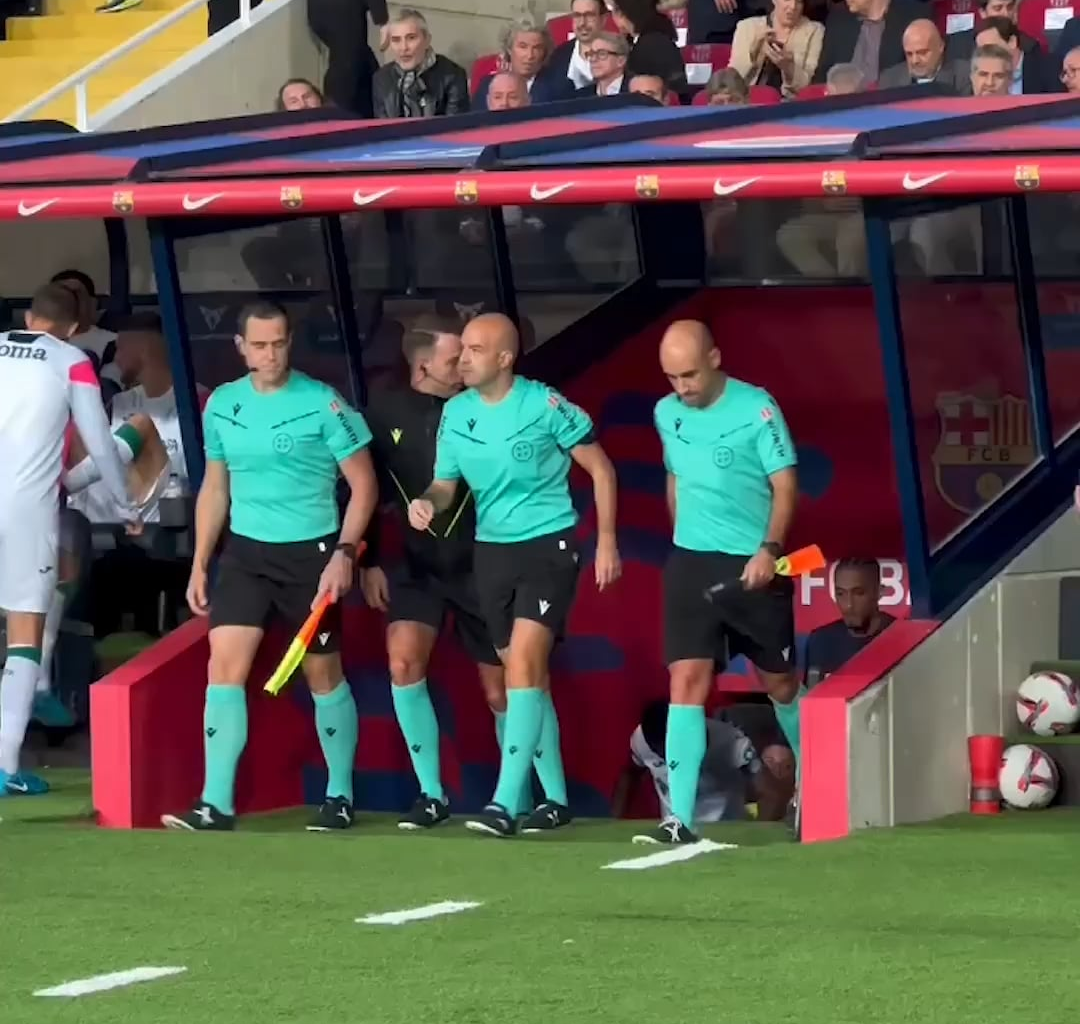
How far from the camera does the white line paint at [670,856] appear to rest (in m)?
8.12

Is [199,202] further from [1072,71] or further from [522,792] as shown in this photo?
[1072,71]

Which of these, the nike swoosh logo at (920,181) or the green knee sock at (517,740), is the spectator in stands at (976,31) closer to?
the nike swoosh logo at (920,181)

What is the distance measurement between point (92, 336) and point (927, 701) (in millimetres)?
4950

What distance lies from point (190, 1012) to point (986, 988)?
1.67 metres

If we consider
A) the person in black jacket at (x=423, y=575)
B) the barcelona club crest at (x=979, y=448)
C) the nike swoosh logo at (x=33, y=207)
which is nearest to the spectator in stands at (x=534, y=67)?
the barcelona club crest at (x=979, y=448)

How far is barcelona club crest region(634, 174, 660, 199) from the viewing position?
882 centimetres

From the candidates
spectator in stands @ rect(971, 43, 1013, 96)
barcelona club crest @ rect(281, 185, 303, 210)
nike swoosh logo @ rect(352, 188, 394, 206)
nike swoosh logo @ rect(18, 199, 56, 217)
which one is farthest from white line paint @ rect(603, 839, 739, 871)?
spectator in stands @ rect(971, 43, 1013, 96)

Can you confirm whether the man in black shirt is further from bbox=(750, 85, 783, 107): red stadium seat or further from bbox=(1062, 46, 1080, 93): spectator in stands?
bbox=(750, 85, 783, 107): red stadium seat

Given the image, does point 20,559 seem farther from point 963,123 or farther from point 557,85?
point 557,85

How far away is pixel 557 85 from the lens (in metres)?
13.9

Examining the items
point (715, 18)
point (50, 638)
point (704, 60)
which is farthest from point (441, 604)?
point (715, 18)

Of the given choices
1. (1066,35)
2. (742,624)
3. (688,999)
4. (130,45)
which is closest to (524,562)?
(742,624)

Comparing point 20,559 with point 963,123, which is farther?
point 20,559

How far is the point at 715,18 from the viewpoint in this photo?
1472cm
